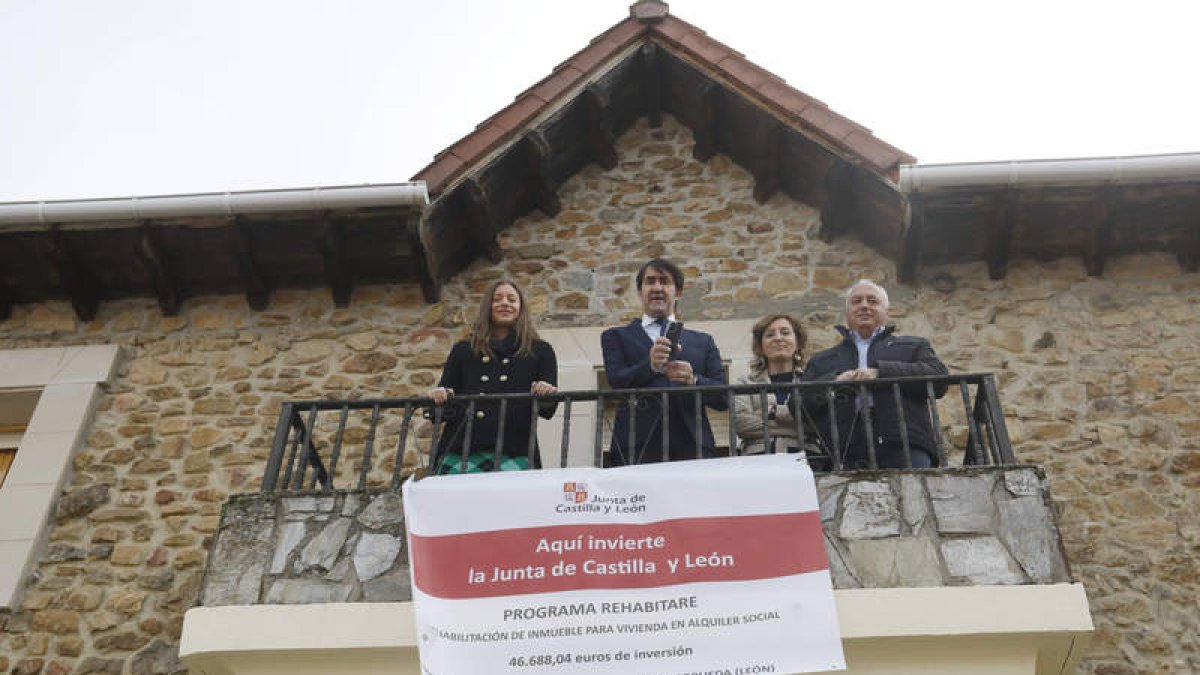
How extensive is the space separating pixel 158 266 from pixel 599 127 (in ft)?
8.75

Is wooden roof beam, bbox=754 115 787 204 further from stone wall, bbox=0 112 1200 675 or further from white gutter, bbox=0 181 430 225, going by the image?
white gutter, bbox=0 181 430 225

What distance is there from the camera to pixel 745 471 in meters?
4.17

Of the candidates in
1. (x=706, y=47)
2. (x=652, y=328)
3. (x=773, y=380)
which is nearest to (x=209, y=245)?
(x=652, y=328)

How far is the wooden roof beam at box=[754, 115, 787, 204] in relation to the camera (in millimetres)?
6617

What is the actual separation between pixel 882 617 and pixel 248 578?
7.44 feet

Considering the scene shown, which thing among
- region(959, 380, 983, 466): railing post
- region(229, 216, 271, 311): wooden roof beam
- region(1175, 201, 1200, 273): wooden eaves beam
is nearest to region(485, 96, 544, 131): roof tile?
region(229, 216, 271, 311): wooden roof beam

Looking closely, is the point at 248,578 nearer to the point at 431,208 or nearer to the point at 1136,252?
the point at 431,208

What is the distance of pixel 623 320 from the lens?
21.2 feet

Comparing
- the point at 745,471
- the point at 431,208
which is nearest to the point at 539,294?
the point at 431,208

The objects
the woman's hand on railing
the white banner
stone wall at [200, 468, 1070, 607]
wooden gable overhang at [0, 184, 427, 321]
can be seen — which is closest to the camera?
the white banner

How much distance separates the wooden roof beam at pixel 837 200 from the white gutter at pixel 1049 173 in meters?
0.55

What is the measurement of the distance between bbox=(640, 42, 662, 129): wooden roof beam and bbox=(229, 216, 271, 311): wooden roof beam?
2599mm

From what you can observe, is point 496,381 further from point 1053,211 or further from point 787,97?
point 1053,211

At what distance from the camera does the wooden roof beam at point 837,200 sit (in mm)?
6359
